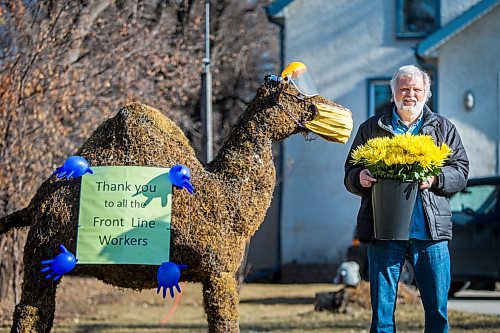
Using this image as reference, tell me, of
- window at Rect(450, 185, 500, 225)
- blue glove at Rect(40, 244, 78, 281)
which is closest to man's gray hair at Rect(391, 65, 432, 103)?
blue glove at Rect(40, 244, 78, 281)

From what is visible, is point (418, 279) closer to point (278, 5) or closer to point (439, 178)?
point (439, 178)

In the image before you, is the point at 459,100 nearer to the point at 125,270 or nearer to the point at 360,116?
the point at 360,116

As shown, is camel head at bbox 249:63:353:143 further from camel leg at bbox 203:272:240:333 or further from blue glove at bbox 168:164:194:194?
camel leg at bbox 203:272:240:333

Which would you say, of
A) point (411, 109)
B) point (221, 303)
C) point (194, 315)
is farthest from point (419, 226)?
point (194, 315)

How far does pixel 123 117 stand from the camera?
6.01 meters

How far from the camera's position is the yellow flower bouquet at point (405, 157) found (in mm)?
5043

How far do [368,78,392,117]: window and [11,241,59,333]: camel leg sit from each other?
1148 centimetres

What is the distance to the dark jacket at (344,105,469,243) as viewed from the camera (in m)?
5.23

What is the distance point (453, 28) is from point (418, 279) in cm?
1113

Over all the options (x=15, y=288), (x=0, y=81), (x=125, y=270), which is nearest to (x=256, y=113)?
(x=125, y=270)

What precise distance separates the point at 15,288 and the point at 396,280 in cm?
553

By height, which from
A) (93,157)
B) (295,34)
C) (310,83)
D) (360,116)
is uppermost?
(295,34)

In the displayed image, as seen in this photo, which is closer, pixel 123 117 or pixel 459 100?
pixel 123 117

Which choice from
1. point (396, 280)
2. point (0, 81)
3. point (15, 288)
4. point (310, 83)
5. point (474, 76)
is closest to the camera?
point (396, 280)
